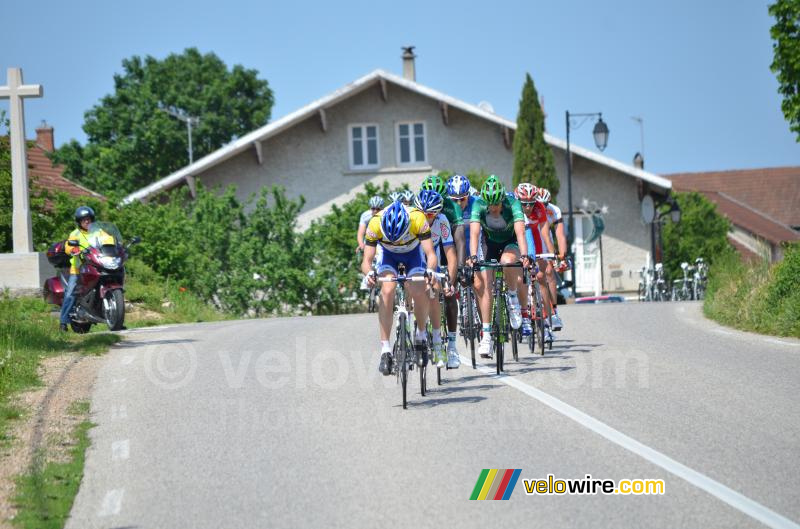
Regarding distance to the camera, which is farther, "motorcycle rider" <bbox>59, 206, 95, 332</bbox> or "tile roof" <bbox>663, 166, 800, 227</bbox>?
"tile roof" <bbox>663, 166, 800, 227</bbox>

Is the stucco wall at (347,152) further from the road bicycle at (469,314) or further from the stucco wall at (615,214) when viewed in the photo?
the road bicycle at (469,314)

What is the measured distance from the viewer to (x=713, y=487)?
6.57 meters

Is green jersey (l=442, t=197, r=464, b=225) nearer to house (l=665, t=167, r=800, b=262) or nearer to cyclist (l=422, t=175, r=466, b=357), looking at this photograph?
cyclist (l=422, t=175, r=466, b=357)

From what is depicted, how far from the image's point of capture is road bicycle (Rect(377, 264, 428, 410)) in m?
9.89

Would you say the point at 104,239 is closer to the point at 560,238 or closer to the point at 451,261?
the point at 560,238

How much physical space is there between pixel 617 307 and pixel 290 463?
54.4 feet

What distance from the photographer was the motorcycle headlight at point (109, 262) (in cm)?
1703

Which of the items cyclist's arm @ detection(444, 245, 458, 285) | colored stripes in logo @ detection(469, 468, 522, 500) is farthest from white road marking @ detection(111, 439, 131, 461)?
cyclist's arm @ detection(444, 245, 458, 285)

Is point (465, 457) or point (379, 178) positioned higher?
point (379, 178)

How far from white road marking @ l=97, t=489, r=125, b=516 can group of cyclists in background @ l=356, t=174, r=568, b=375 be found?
3.13 meters

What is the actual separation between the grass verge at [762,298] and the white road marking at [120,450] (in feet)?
31.7

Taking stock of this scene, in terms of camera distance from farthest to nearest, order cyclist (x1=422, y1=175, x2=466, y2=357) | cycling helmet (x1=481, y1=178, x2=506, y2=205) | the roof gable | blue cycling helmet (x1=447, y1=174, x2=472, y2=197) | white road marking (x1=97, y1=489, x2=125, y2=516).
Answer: the roof gable
cyclist (x1=422, y1=175, x2=466, y2=357)
blue cycling helmet (x1=447, y1=174, x2=472, y2=197)
cycling helmet (x1=481, y1=178, x2=506, y2=205)
white road marking (x1=97, y1=489, x2=125, y2=516)

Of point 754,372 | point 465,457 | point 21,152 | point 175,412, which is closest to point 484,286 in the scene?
point 754,372

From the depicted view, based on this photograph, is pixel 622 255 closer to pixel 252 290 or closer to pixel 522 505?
pixel 252 290
